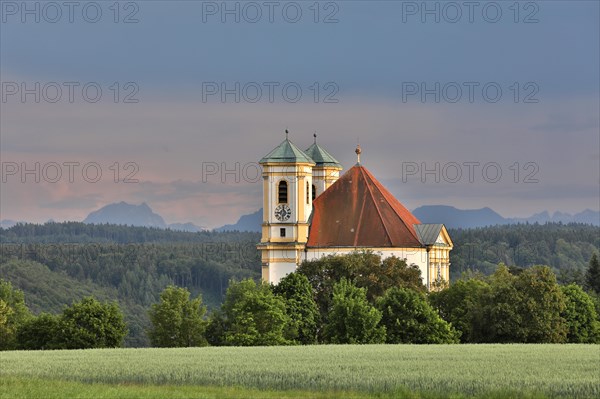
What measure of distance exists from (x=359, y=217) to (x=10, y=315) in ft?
123

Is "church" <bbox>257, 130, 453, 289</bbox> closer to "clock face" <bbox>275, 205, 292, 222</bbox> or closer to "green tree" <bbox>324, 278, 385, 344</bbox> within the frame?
"clock face" <bbox>275, 205, 292, 222</bbox>

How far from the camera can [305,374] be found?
5509 centimetres

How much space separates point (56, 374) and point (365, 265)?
6150 centimetres

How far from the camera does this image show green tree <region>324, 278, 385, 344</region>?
92.2m

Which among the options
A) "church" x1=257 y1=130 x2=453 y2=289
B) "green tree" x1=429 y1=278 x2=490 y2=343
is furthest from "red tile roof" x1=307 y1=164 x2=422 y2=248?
"green tree" x1=429 y1=278 x2=490 y2=343

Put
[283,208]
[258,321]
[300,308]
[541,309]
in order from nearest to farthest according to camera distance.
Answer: [541,309] → [258,321] → [300,308] → [283,208]

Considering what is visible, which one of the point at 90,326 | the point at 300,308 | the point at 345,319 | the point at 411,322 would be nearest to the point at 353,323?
the point at 345,319

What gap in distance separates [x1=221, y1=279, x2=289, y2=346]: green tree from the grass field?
2099 centimetres

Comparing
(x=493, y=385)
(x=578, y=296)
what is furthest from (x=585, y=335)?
(x=493, y=385)

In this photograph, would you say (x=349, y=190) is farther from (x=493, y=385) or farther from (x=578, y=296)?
(x=493, y=385)

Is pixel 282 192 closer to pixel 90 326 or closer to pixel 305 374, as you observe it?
pixel 90 326

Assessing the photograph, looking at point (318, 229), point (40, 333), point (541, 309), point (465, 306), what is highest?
point (318, 229)

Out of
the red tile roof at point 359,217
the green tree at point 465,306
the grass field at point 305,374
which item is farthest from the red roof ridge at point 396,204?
the grass field at point 305,374

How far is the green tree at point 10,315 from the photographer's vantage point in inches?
3984
